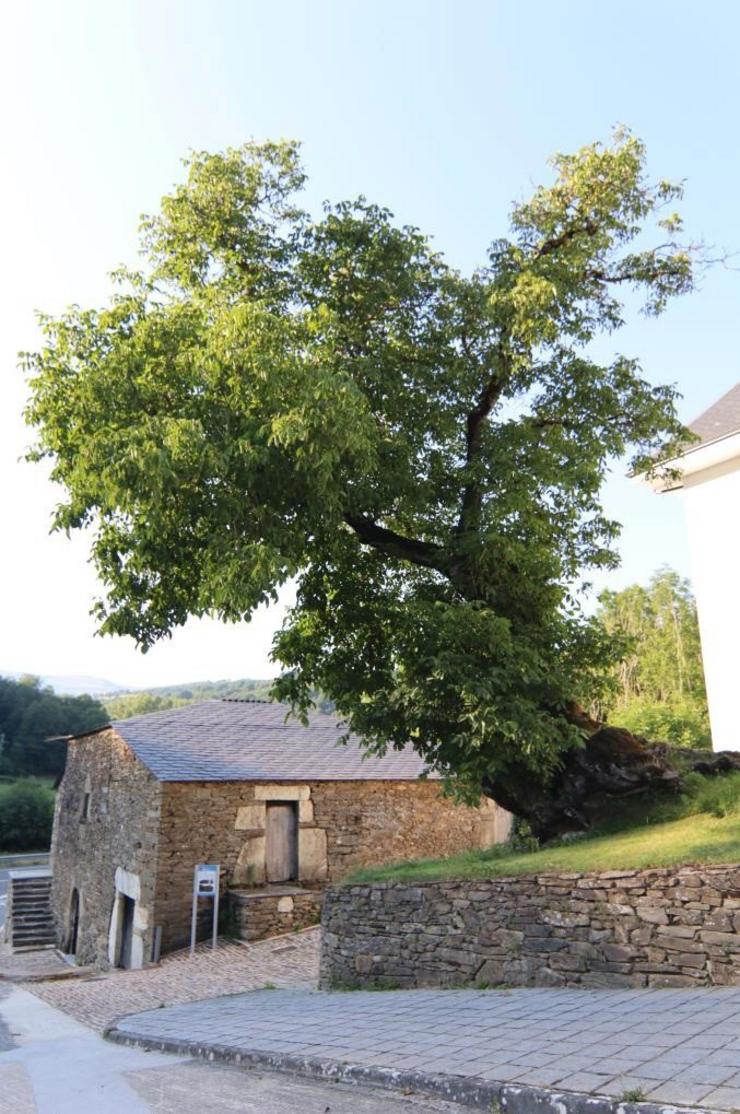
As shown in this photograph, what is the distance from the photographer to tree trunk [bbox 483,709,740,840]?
9.67 m

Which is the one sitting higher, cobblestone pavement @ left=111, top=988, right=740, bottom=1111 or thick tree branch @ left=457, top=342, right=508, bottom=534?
thick tree branch @ left=457, top=342, right=508, bottom=534

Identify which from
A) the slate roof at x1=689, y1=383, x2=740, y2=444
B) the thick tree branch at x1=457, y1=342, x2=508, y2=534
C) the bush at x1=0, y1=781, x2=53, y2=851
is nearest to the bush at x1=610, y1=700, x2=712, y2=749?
the slate roof at x1=689, y1=383, x2=740, y2=444

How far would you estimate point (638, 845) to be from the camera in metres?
8.06

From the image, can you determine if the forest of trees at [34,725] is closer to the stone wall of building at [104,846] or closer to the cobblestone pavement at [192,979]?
the stone wall of building at [104,846]

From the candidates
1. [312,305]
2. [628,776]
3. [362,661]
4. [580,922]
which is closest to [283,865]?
[362,661]

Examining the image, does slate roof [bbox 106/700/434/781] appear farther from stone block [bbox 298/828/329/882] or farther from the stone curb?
the stone curb

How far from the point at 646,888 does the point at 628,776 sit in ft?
9.02

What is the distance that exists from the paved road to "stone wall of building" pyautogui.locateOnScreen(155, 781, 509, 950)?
297 inches

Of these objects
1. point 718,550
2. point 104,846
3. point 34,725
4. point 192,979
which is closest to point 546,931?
point 718,550

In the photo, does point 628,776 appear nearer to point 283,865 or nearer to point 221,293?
point 221,293

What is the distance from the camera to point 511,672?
28.6 feet

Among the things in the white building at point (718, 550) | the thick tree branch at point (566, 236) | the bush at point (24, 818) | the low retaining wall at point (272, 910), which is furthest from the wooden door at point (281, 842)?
the bush at point (24, 818)

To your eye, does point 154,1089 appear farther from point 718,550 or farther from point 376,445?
point 718,550

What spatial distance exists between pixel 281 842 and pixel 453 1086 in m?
13.1
